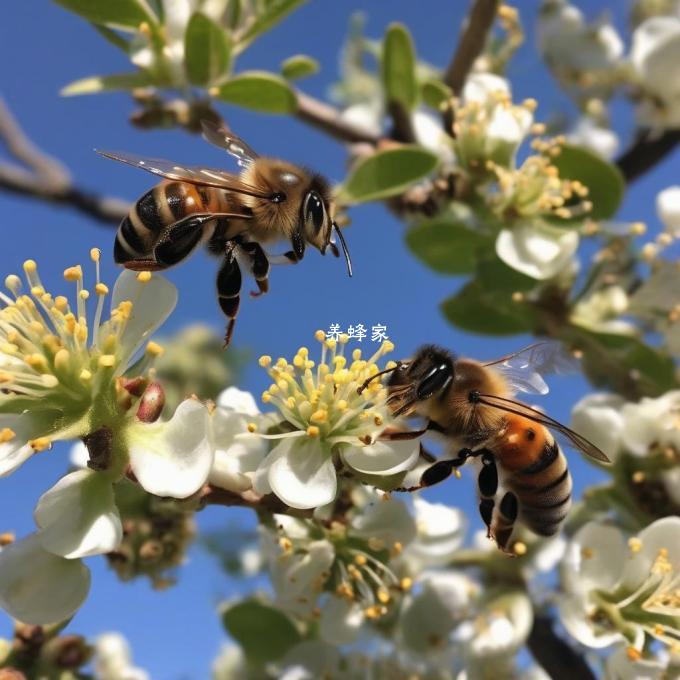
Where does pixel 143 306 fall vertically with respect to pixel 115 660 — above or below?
above

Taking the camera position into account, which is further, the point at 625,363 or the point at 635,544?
the point at 625,363

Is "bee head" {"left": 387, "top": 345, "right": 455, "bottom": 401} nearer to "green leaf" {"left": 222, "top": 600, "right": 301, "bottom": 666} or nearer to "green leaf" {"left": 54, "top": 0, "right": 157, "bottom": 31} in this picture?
"green leaf" {"left": 222, "top": 600, "right": 301, "bottom": 666}

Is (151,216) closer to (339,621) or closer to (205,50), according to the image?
(205,50)

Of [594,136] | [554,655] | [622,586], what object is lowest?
[554,655]

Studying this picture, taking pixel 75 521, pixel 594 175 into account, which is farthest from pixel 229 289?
pixel 594 175

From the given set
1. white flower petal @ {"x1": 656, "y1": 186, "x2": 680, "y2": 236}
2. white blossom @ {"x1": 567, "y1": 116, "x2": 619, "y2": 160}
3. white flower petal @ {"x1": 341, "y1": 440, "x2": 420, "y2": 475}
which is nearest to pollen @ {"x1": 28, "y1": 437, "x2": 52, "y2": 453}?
white flower petal @ {"x1": 341, "y1": 440, "x2": 420, "y2": 475}

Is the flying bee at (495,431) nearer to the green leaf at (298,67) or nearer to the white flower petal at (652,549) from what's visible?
the white flower petal at (652,549)
